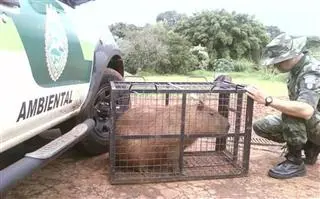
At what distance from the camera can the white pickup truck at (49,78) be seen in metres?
1.88

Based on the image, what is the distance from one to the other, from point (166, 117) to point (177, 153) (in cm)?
30

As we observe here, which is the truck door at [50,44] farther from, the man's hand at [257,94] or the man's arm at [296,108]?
the man's arm at [296,108]

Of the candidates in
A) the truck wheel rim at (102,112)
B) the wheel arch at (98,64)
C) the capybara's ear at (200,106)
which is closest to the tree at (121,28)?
the wheel arch at (98,64)

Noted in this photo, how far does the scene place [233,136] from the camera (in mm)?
3416

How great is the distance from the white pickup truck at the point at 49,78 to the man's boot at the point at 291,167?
1.48 meters

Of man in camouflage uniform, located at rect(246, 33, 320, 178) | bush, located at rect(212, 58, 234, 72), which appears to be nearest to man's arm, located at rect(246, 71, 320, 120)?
man in camouflage uniform, located at rect(246, 33, 320, 178)

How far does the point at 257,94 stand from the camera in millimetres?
3240

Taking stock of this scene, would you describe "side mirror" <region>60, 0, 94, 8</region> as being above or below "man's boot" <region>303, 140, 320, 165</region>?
above

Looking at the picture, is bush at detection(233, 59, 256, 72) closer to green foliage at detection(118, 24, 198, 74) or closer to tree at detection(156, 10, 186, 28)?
green foliage at detection(118, 24, 198, 74)

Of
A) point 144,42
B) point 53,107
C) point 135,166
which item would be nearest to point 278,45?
point 135,166

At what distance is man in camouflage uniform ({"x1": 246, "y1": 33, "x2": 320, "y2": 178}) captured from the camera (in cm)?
327

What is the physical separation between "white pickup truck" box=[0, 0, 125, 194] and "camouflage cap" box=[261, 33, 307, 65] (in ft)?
4.48

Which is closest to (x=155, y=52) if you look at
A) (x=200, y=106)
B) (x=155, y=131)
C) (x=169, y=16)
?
(x=169, y=16)

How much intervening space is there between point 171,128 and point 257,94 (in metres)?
0.72
